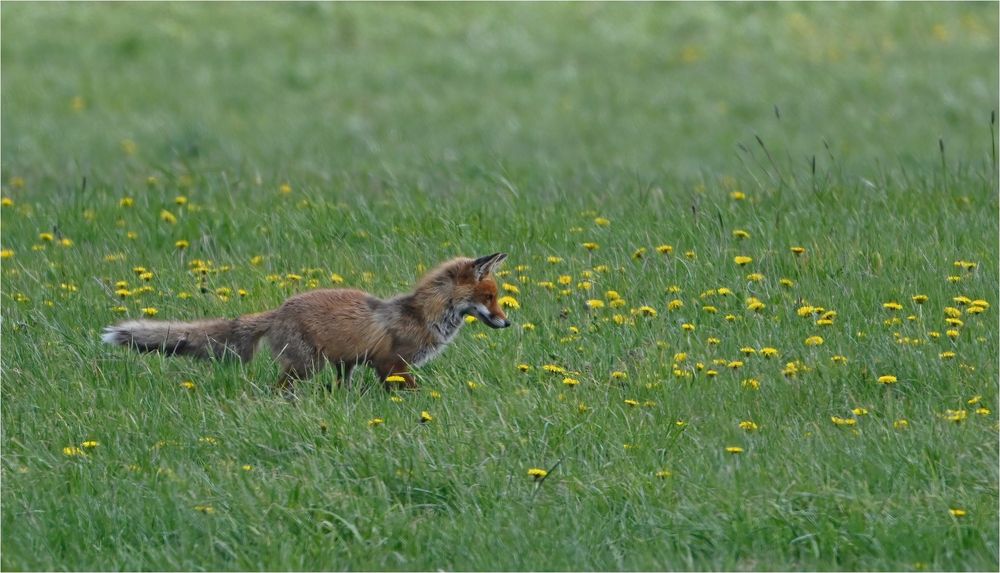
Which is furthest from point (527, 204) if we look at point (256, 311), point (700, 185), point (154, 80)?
point (154, 80)

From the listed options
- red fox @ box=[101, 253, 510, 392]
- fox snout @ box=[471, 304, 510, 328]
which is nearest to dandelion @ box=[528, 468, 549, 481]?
red fox @ box=[101, 253, 510, 392]

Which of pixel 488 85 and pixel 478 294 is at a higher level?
pixel 478 294

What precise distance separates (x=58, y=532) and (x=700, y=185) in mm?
6278

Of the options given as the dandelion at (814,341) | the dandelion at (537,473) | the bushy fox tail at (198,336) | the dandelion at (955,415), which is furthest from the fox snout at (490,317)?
the dandelion at (955,415)

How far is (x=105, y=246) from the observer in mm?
8664

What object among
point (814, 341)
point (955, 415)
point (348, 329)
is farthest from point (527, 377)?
point (955, 415)

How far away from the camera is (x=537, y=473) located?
530 cm

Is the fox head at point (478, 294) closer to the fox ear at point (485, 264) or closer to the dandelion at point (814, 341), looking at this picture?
the fox ear at point (485, 264)

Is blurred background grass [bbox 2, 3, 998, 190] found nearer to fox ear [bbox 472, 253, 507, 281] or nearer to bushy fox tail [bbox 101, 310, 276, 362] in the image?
fox ear [bbox 472, 253, 507, 281]

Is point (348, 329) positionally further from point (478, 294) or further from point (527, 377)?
point (527, 377)

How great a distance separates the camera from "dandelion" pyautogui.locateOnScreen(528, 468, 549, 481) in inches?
208

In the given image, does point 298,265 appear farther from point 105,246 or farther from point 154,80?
point 154,80

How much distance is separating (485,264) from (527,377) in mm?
647

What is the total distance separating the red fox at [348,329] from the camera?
646 centimetres
